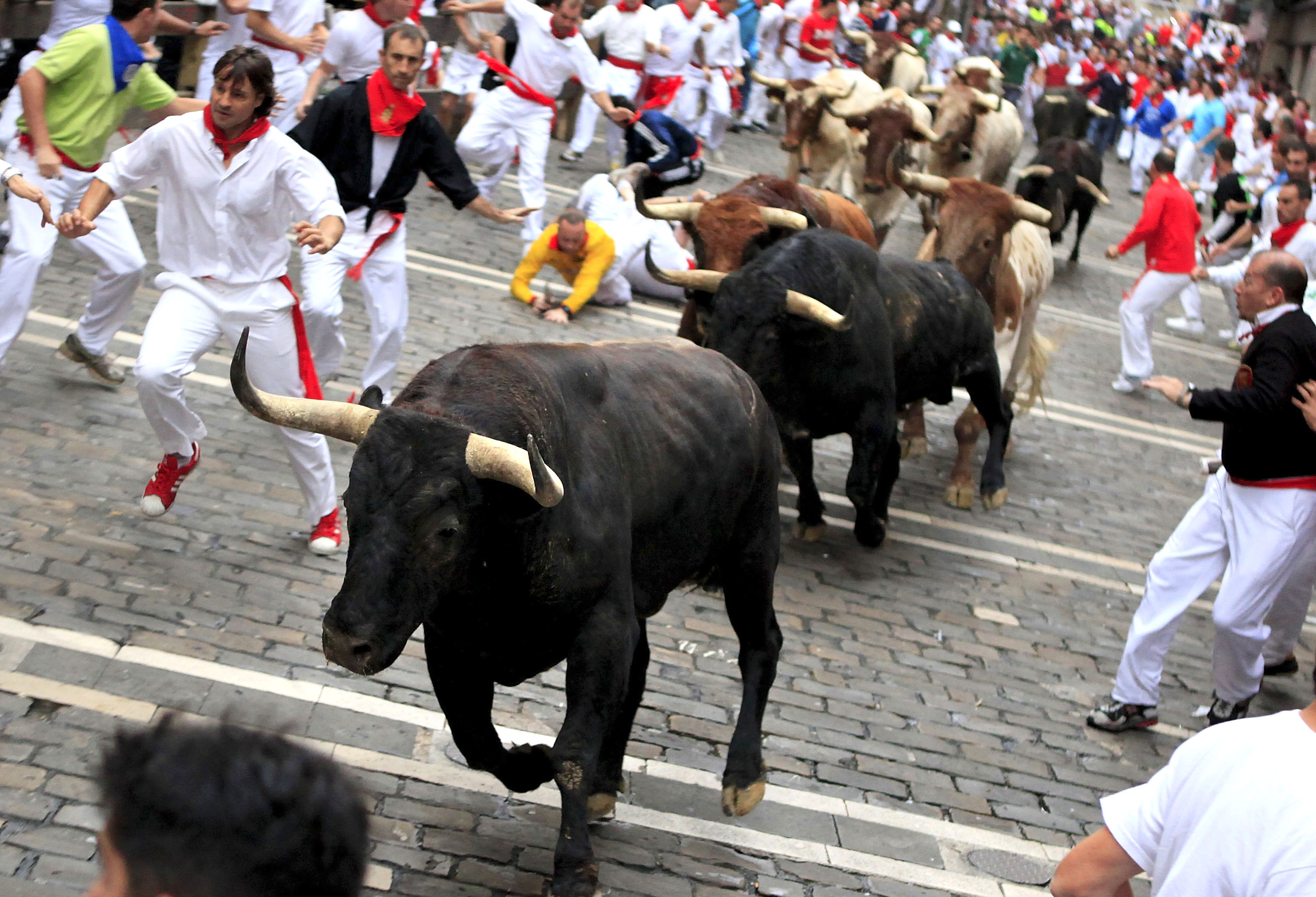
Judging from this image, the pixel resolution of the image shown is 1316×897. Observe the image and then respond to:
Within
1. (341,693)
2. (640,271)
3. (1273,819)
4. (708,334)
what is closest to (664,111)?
(640,271)

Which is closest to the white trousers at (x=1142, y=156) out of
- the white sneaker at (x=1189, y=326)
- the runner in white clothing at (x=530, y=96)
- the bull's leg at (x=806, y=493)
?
the white sneaker at (x=1189, y=326)

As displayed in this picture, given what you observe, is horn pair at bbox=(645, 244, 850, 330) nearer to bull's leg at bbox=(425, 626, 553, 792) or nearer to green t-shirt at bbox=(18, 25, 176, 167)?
green t-shirt at bbox=(18, 25, 176, 167)

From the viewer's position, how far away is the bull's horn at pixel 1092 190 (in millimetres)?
17625

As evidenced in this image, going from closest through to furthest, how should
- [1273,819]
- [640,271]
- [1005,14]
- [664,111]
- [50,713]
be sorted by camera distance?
[1273,819] < [50,713] < [640,271] < [664,111] < [1005,14]

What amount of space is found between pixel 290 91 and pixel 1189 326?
449 inches

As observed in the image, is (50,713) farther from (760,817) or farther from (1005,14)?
(1005,14)

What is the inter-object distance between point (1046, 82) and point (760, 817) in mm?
31219

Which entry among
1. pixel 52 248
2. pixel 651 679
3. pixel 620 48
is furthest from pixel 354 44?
pixel 620 48

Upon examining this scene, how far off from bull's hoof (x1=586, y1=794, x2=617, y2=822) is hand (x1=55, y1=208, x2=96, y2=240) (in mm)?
3364

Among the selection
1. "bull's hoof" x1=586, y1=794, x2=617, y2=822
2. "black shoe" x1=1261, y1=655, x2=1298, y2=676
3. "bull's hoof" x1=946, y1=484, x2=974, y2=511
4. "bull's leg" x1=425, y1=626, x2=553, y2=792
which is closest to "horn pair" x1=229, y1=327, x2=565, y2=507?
"bull's leg" x1=425, y1=626, x2=553, y2=792

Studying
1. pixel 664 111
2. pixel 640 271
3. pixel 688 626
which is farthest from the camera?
pixel 664 111

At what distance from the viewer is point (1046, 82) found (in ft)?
110

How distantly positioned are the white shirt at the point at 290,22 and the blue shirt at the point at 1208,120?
19.3 meters

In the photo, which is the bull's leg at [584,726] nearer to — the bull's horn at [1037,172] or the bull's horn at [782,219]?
the bull's horn at [782,219]
